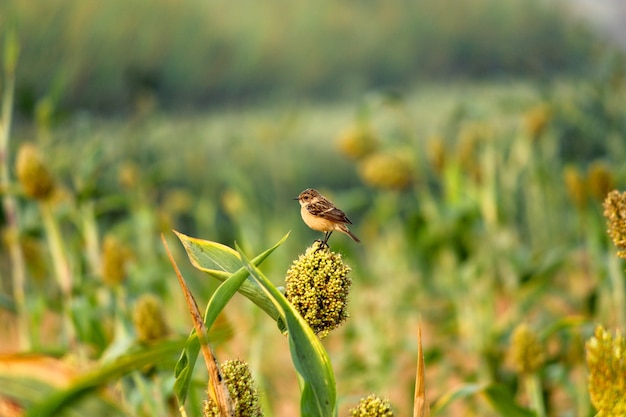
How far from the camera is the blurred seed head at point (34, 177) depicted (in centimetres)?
146

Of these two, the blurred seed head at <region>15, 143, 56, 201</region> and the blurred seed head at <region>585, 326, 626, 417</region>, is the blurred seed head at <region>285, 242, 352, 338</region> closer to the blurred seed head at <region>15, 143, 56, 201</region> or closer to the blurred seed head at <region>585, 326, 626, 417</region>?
the blurred seed head at <region>585, 326, 626, 417</region>

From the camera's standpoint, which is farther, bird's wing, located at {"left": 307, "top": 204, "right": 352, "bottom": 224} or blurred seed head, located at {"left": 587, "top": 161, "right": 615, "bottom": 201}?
blurred seed head, located at {"left": 587, "top": 161, "right": 615, "bottom": 201}

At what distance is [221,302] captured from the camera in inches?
20.2

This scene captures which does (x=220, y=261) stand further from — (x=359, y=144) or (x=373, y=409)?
(x=359, y=144)

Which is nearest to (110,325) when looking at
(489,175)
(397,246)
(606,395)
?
(489,175)

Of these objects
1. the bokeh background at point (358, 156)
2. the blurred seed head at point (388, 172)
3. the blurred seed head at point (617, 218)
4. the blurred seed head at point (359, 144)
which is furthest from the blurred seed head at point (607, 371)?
the blurred seed head at point (359, 144)

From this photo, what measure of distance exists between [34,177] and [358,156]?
1.10 meters

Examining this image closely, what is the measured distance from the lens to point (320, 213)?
0.63m

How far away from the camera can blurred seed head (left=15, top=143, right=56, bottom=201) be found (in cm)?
146

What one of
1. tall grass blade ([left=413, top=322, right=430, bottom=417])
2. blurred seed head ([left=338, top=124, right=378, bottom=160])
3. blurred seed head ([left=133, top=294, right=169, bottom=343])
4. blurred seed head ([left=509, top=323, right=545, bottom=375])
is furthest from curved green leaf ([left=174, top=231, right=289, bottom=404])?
blurred seed head ([left=338, top=124, right=378, bottom=160])

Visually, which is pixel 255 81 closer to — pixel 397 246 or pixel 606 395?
pixel 397 246

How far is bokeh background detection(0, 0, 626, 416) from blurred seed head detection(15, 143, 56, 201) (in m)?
0.05

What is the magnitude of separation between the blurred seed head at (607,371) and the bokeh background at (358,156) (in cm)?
109

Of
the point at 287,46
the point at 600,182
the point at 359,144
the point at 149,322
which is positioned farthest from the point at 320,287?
the point at 287,46
